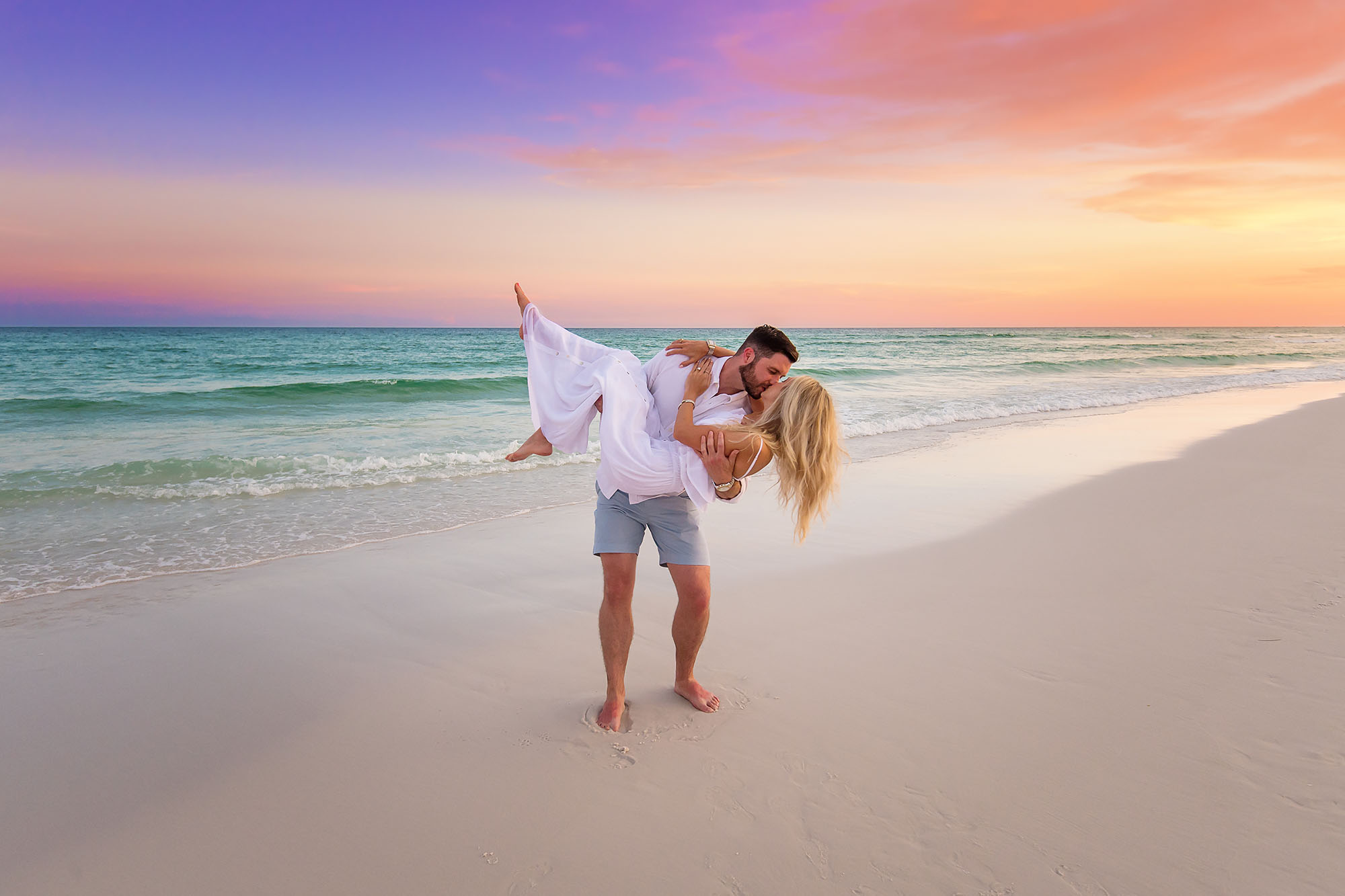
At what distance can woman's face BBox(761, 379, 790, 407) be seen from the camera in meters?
3.23

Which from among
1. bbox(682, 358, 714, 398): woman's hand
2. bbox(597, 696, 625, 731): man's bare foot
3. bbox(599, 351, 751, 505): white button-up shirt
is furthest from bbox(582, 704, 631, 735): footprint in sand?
bbox(682, 358, 714, 398): woman's hand

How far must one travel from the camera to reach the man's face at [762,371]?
10.8 feet

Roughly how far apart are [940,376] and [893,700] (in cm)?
2714

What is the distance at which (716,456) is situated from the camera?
9.84 feet

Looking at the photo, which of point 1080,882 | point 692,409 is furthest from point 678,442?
point 1080,882

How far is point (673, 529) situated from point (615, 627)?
540mm

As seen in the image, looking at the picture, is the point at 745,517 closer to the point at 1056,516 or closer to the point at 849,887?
the point at 1056,516

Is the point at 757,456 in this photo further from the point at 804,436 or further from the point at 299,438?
the point at 299,438

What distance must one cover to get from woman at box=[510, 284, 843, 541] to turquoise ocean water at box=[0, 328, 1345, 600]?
3974 mm

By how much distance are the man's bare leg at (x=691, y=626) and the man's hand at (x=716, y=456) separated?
2.08 ft

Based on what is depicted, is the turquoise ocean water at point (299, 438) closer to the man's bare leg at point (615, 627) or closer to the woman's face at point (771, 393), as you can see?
the man's bare leg at point (615, 627)

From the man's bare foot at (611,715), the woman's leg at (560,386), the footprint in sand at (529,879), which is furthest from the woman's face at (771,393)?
the footprint in sand at (529,879)

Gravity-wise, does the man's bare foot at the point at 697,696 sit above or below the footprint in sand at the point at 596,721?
above

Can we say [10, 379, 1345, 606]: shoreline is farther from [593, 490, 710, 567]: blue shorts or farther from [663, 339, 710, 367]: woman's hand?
[663, 339, 710, 367]: woman's hand
